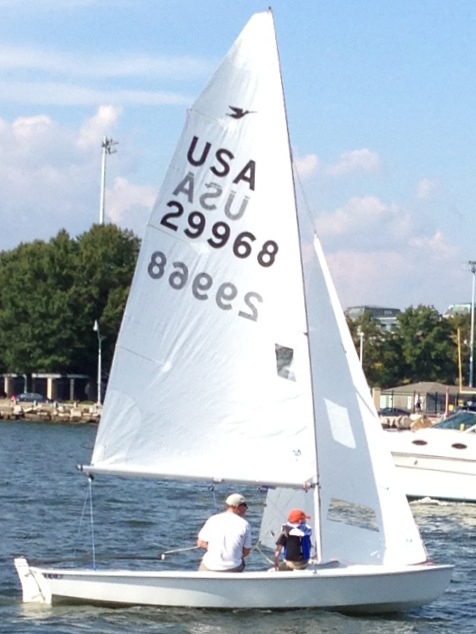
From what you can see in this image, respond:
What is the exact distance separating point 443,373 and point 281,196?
111387 mm

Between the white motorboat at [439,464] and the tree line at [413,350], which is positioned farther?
the tree line at [413,350]

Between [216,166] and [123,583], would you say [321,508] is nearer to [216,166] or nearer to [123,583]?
[123,583]

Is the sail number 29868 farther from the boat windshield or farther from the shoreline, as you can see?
the shoreline

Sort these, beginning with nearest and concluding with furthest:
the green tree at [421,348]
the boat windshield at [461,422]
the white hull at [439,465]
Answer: the white hull at [439,465]
the boat windshield at [461,422]
the green tree at [421,348]

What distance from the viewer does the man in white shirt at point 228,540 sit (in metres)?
18.0

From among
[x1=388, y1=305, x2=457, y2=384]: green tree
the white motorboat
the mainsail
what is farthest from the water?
[x1=388, y1=305, x2=457, y2=384]: green tree

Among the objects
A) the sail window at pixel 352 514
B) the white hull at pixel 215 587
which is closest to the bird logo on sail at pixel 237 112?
the sail window at pixel 352 514

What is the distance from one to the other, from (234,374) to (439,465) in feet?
58.7

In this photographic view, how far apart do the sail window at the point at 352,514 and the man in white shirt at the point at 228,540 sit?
1470 mm

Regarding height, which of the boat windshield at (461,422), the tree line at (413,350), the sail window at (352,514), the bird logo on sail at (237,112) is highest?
the tree line at (413,350)

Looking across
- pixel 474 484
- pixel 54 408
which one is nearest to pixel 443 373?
pixel 54 408

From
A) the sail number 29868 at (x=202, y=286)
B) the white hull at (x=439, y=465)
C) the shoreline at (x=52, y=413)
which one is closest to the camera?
the sail number 29868 at (x=202, y=286)

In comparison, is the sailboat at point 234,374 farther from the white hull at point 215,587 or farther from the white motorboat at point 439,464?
the white motorboat at point 439,464

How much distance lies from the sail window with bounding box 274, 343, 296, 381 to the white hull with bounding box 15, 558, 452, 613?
2.50 metres
